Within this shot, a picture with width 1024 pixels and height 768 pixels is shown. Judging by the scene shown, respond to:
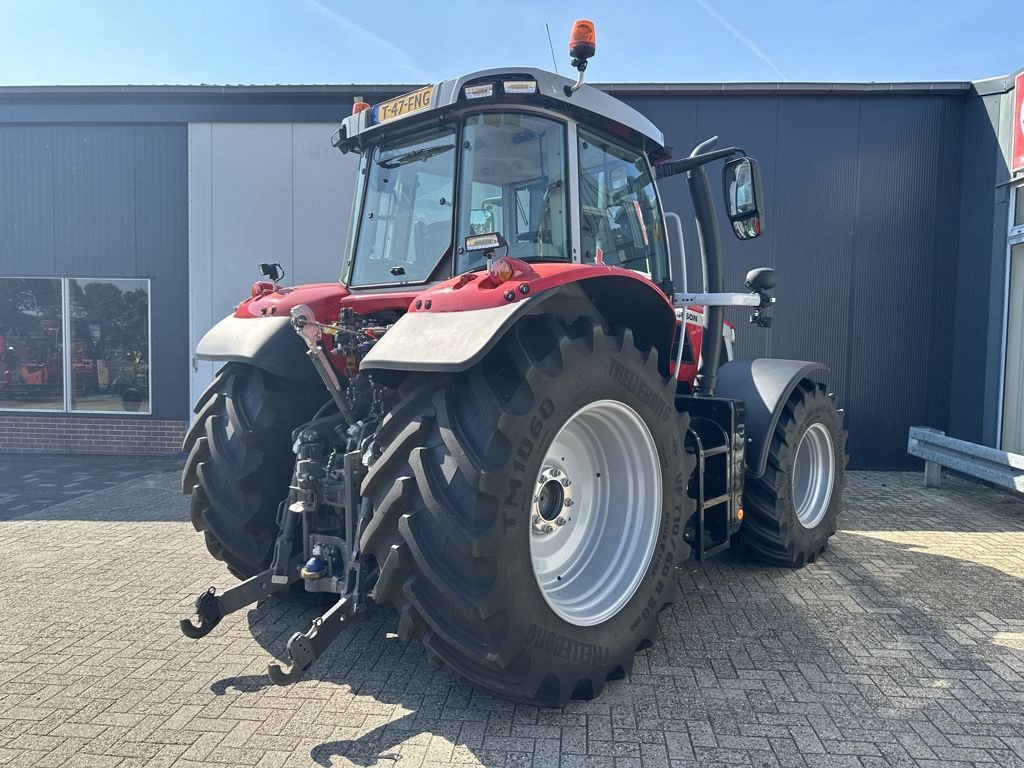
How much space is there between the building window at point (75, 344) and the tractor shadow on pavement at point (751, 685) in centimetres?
606

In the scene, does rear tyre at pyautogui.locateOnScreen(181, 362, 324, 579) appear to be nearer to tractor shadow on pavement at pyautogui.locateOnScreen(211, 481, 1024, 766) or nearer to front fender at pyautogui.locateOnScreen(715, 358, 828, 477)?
tractor shadow on pavement at pyautogui.locateOnScreen(211, 481, 1024, 766)

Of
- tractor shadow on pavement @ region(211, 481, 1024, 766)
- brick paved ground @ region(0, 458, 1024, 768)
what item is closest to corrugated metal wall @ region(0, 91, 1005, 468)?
brick paved ground @ region(0, 458, 1024, 768)

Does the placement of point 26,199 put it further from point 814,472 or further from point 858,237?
point 858,237

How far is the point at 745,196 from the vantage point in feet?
12.3

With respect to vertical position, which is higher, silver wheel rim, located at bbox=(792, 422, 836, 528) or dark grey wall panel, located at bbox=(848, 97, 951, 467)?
dark grey wall panel, located at bbox=(848, 97, 951, 467)

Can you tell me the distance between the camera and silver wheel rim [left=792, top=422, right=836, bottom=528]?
4.65 m

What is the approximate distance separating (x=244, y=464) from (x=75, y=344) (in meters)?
6.81

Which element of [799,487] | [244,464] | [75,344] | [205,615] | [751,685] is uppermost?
[75,344]

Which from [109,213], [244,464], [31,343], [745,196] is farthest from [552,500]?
[31,343]

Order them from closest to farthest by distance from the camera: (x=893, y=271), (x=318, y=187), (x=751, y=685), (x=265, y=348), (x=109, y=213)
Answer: (x=751, y=685)
(x=265, y=348)
(x=893, y=271)
(x=318, y=187)
(x=109, y=213)

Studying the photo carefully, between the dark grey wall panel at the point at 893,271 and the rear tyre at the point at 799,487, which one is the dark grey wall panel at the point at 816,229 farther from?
the rear tyre at the point at 799,487

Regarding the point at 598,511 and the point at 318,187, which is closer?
the point at 598,511

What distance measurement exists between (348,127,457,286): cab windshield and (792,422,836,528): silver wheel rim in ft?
9.60

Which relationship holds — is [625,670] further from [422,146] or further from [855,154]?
[855,154]
